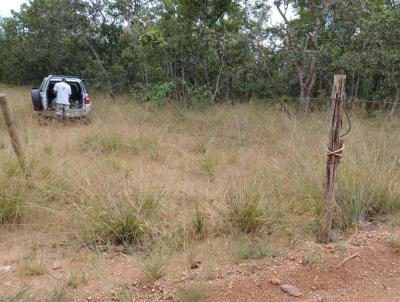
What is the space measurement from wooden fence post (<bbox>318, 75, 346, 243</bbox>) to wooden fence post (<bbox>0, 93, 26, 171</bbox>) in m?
3.65

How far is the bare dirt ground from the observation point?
304 centimetres

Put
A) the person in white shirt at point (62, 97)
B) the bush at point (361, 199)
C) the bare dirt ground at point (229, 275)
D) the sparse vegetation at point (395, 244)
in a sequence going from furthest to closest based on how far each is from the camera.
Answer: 1. the person in white shirt at point (62, 97)
2. the bush at point (361, 199)
3. the sparse vegetation at point (395, 244)
4. the bare dirt ground at point (229, 275)

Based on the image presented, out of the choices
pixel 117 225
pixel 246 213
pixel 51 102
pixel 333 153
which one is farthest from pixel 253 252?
pixel 51 102

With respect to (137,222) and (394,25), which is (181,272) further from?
(394,25)

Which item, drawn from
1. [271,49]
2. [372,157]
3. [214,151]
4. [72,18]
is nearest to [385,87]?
[271,49]

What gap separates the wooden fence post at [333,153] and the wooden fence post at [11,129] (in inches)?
144

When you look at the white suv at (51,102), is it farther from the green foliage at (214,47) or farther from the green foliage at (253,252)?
the green foliage at (253,252)

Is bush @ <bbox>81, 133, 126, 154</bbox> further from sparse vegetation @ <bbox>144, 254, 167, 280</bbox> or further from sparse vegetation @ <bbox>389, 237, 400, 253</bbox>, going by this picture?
sparse vegetation @ <bbox>389, 237, 400, 253</bbox>

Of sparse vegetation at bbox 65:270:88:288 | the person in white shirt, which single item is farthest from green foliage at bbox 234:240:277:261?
the person in white shirt

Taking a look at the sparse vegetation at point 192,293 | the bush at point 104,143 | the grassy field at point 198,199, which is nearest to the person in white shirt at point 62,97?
the bush at point 104,143

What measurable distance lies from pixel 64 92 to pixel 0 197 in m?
6.40

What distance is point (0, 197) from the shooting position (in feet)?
13.7

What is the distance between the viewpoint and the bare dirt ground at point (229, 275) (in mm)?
3045

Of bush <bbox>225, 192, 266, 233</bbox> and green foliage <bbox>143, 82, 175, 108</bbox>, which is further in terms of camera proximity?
green foliage <bbox>143, 82, 175, 108</bbox>
